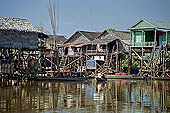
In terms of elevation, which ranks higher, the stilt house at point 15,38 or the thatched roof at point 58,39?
the thatched roof at point 58,39

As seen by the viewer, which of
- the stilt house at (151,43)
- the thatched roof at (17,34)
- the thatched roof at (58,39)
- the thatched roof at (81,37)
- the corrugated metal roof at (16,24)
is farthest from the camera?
the thatched roof at (58,39)

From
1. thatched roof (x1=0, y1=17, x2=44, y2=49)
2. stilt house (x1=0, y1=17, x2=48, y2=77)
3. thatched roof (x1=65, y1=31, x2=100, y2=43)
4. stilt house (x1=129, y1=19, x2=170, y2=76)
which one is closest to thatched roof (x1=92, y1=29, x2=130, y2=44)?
thatched roof (x1=65, y1=31, x2=100, y2=43)

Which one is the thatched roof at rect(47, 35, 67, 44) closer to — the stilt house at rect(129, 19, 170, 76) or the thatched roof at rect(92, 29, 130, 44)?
the thatched roof at rect(92, 29, 130, 44)

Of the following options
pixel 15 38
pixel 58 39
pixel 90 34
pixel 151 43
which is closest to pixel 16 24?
pixel 15 38

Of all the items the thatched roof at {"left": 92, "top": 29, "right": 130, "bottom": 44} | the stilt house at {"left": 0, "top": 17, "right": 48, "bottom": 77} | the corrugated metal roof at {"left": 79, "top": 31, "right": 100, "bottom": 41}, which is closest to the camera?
the stilt house at {"left": 0, "top": 17, "right": 48, "bottom": 77}

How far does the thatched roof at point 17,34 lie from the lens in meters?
29.0

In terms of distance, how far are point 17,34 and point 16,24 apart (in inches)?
31.3

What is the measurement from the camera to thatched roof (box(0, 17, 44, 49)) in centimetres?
2905

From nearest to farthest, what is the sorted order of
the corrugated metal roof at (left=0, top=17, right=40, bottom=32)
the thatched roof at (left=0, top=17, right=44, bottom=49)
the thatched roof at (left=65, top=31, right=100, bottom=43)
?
the corrugated metal roof at (left=0, top=17, right=40, bottom=32) → the thatched roof at (left=0, top=17, right=44, bottom=49) → the thatched roof at (left=65, top=31, right=100, bottom=43)

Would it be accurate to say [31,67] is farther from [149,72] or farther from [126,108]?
[126,108]

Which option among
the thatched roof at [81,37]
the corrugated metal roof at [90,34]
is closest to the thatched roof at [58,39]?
the thatched roof at [81,37]

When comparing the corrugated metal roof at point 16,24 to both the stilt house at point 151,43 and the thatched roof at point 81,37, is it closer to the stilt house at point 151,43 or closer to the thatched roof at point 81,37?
the stilt house at point 151,43

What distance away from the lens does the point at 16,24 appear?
97.6ft

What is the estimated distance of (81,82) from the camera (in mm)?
29719
